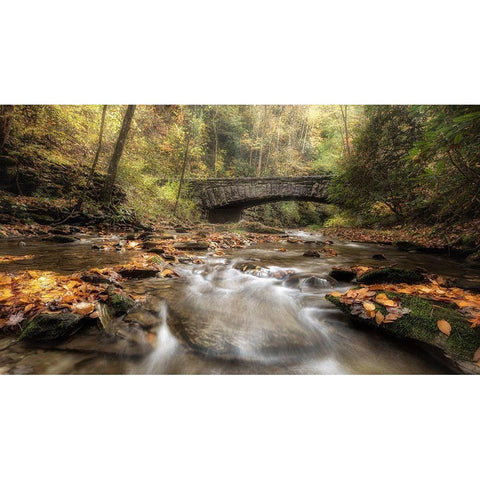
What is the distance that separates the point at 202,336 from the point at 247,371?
0.36 metres

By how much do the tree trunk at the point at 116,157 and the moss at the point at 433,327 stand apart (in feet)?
18.9

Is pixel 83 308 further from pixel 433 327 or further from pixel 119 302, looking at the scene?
pixel 433 327

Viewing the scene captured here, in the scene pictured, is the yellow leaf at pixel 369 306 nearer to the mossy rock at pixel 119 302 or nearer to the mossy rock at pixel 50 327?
the mossy rock at pixel 119 302

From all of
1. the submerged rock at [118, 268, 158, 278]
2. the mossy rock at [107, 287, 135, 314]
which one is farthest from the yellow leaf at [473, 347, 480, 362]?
the submerged rock at [118, 268, 158, 278]

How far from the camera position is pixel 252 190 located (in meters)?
9.95

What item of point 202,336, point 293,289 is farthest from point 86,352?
point 293,289

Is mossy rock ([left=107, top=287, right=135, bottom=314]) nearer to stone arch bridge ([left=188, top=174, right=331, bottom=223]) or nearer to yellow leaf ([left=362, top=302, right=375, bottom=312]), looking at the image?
yellow leaf ([left=362, top=302, right=375, bottom=312])

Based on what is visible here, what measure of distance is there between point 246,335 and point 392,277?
1.40 m

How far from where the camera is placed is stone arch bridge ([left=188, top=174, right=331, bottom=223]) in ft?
31.7

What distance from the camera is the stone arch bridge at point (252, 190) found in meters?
9.67

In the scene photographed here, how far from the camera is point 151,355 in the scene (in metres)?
1.29

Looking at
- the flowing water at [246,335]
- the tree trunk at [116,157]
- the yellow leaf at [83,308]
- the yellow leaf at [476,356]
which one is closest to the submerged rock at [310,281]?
the flowing water at [246,335]

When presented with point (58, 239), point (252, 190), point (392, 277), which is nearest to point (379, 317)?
point (392, 277)
